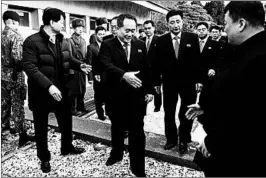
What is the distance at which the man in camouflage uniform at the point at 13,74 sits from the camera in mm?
3977

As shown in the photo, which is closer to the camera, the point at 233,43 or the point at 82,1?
the point at 233,43

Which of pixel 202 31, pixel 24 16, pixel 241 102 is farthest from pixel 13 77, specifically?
pixel 202 31

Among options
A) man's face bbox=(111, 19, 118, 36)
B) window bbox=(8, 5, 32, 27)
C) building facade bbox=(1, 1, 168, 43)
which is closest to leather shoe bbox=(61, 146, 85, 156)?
man's face bbox=(111, 19, 118, 36)

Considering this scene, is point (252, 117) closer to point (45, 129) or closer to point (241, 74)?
point (241, 74)

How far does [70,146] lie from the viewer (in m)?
3.92

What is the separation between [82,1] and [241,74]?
351 inches

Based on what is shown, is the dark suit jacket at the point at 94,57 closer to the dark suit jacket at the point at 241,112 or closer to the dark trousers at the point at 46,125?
the dark trousers at the point at 46,125

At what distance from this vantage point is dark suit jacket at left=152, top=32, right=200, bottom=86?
373 cm

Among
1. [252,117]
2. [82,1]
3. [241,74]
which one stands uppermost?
[82,1]

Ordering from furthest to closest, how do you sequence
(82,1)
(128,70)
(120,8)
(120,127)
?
(120,8) → (82,1) → (120,127) → (128,70)

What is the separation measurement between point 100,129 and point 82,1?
6.44 meters

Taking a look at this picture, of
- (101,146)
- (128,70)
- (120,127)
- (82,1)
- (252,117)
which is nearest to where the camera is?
(252,117)

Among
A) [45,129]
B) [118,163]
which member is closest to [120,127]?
[118,163]

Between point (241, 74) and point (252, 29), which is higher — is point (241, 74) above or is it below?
below
